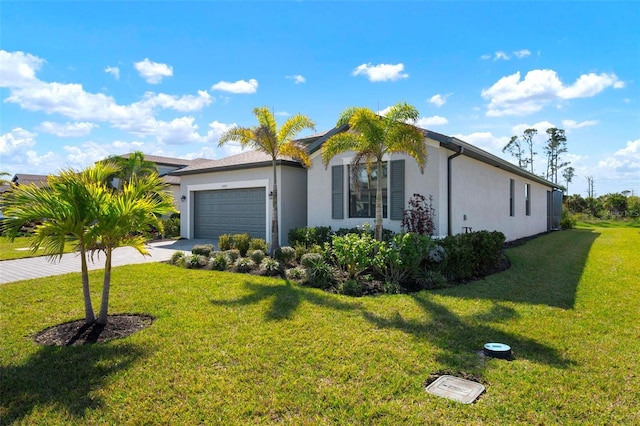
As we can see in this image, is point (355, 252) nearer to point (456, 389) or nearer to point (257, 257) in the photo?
point (257, 257)

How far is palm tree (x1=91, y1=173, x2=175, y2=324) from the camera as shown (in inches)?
189

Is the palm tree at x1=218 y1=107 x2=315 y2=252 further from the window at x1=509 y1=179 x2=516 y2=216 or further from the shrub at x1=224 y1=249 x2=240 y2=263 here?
the window at x1=509 y1=179 x2=516 y2=216

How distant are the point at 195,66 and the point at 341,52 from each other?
487 centimetres

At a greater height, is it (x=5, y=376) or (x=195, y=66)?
(x=195, y=66)

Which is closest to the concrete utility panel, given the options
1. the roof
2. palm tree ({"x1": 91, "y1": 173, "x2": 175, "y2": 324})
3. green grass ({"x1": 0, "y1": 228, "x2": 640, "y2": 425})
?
green grass ({"x1": 0, "y1": 228, "x2": 640, "y2": 425})

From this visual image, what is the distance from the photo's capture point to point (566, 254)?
41.2 feet

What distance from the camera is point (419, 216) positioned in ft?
34.9

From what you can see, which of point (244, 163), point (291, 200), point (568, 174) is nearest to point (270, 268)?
point (291, 200)

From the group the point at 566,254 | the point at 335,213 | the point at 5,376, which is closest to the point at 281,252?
the point at 335,213

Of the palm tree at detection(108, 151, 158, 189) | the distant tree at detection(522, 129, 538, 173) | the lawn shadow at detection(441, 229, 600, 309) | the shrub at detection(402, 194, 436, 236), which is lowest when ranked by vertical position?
the lawn shadow at detection(441, 229, 600, 309)

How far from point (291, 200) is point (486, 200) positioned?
737 cm

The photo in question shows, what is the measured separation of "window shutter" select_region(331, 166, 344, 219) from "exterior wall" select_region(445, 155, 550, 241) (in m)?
3.50

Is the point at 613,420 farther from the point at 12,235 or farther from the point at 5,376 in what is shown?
the point at 12,235

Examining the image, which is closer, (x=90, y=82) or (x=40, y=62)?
(x=40, y=62)
